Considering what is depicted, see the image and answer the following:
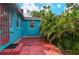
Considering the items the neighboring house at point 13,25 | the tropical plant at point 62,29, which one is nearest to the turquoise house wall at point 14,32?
the neighboring house at point 13,25

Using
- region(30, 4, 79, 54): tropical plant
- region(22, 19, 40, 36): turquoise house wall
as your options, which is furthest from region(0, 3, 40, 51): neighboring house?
region(30, 4, 79, 54): tropical plant

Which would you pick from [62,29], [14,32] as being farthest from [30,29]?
[62,29]

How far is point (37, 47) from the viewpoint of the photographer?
117 inches

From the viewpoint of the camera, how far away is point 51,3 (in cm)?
295

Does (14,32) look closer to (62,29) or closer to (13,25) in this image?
(13,25)

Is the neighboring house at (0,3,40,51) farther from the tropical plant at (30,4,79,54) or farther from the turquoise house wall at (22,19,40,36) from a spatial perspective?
the tropical plant at (30,4,79,54)

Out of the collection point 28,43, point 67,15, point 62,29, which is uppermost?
point 67,15

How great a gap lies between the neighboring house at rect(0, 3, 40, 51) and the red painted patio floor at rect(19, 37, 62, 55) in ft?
0.29

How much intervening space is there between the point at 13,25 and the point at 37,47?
0.48 metres

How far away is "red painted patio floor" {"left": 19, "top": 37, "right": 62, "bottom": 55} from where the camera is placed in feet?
9.58

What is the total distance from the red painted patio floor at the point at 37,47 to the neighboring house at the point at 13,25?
89 mm

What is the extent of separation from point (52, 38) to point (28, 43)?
366 mm

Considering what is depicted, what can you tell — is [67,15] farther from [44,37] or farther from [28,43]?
[28,43]
